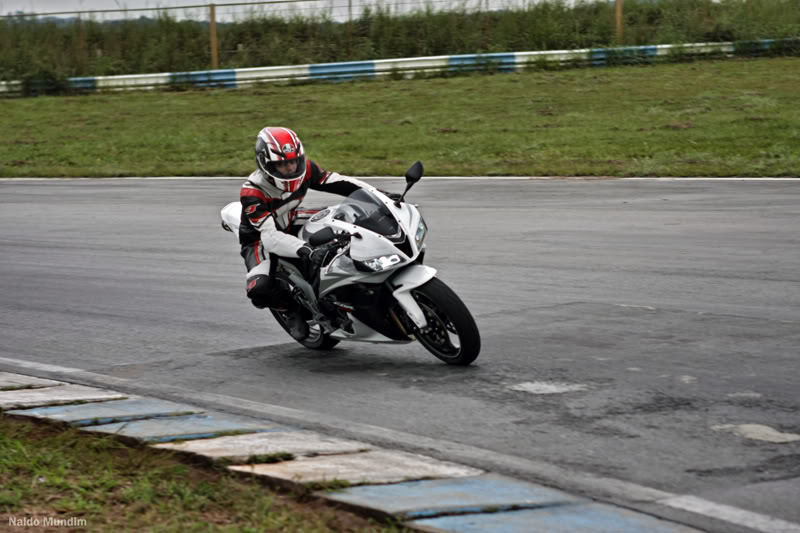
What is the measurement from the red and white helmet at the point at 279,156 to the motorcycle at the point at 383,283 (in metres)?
0.30

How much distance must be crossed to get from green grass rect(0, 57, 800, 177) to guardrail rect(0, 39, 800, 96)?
2.21 feet

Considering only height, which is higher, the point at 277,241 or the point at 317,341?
the point at 277,241

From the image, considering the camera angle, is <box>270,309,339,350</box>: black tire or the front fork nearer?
the front fork

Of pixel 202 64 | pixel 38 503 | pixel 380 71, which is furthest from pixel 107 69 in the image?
pixel 38 503

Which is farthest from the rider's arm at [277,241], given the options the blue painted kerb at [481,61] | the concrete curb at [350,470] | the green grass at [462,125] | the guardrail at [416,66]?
the blue painted kerb at [481,61]

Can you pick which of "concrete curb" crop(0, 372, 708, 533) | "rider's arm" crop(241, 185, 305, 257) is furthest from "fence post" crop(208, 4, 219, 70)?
"concrete curb" crop(0, 372, 708, 533)

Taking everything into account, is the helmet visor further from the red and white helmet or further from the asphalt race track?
the asphalt race track

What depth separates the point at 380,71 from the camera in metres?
31.7

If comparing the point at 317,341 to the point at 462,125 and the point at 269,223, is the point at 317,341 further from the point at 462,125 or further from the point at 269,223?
the point at 462,125

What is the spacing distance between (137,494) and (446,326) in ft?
8.65

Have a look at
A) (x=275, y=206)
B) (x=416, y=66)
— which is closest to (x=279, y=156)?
(x=275, y=206)

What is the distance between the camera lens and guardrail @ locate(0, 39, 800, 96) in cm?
2956

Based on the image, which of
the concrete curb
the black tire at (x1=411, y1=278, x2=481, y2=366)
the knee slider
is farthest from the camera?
the knee slider

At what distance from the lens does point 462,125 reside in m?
24.3
